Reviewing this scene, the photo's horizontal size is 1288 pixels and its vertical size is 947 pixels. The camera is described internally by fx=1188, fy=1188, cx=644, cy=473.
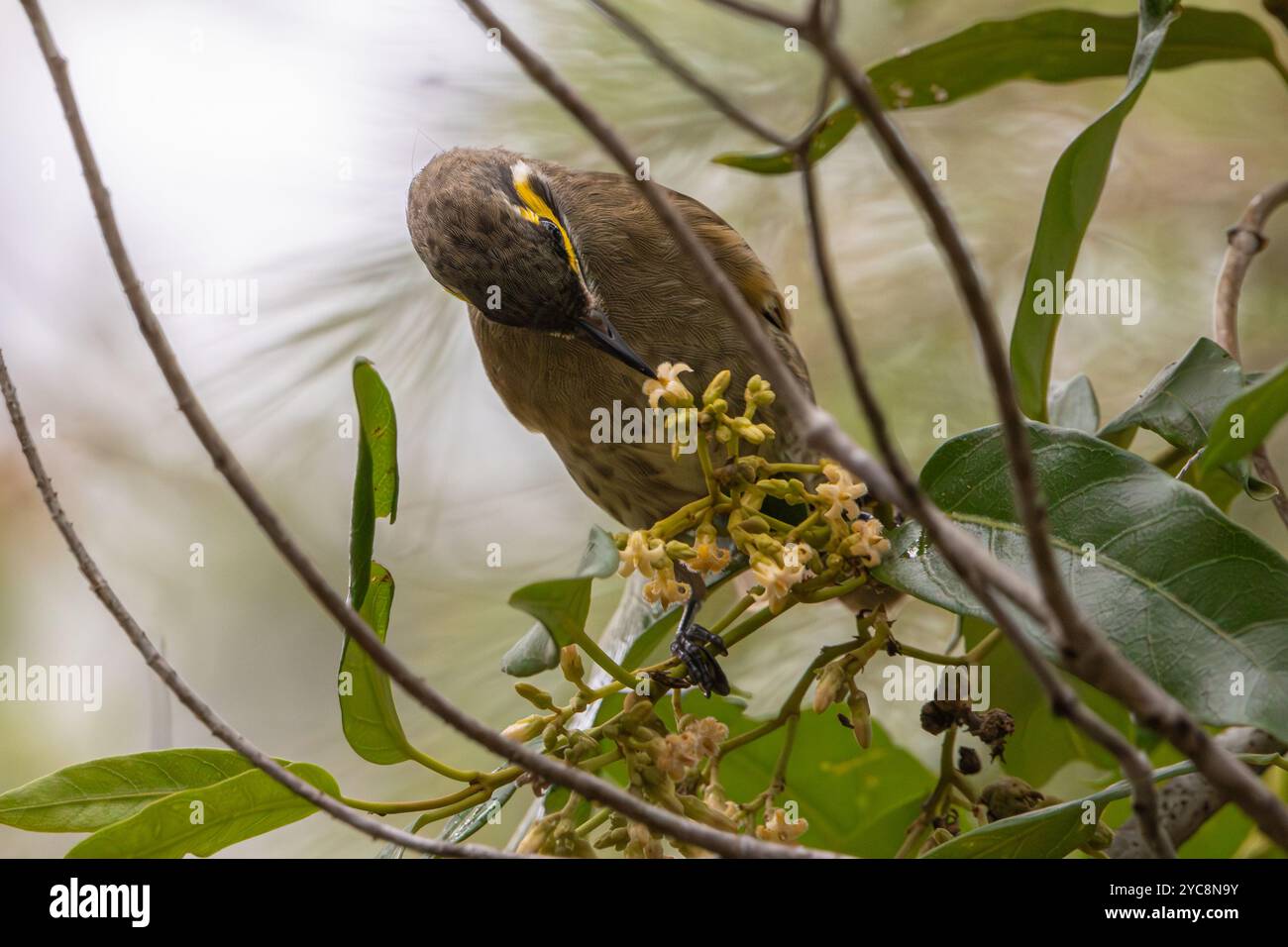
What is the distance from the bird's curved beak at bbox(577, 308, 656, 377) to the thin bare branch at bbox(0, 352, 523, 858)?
79 centimetres

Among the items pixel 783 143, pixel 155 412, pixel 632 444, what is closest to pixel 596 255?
pixel 632 444

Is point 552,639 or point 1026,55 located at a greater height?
point 1026,55

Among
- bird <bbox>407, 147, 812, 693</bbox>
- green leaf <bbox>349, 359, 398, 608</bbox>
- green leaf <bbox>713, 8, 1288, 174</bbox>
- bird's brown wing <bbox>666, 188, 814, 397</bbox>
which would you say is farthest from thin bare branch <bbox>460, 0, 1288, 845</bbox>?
bird's brown wing <bbox>666, 188, 814, 397</bbox>

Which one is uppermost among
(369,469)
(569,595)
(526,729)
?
(369,469)

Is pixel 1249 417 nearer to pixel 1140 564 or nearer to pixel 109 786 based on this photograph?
pixel 1140 564

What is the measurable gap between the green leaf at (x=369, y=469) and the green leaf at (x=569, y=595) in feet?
0.56

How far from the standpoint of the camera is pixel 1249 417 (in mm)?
828

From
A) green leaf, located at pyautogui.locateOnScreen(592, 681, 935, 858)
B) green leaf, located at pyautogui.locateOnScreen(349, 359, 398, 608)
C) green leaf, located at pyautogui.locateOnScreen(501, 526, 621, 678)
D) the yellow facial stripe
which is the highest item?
the yellow facial stripe

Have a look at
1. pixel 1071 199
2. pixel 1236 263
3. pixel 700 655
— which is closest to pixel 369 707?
pixel 700 655

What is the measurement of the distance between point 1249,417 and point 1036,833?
38cm

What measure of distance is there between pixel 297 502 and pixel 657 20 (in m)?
1.02

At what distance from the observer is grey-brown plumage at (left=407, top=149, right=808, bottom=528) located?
1626 mm

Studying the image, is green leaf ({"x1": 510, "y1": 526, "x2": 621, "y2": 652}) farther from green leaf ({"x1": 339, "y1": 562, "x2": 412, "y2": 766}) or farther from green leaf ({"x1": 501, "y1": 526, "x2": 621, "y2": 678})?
green leaf ({"x1": 339, "y1": 562, "x2": 412, "y2": 766})
